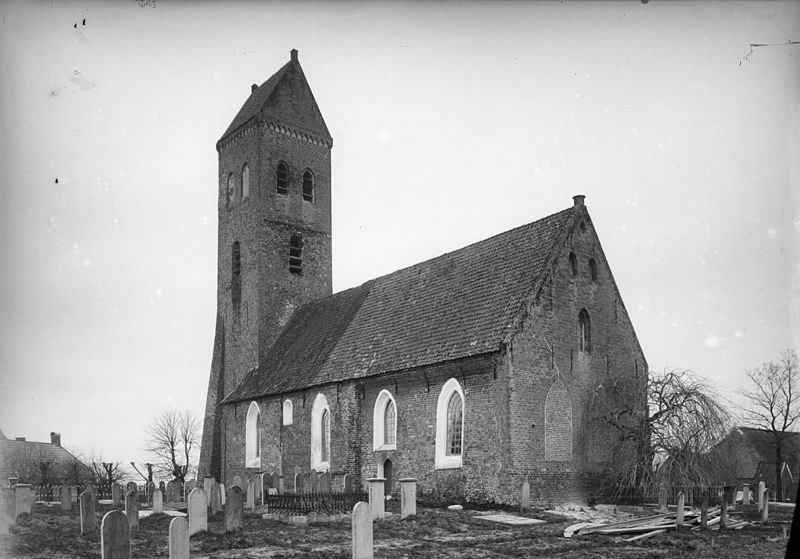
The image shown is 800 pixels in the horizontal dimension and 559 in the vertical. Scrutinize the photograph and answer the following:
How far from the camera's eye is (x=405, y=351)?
88.5 ft

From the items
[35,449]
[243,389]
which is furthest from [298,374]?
[35,449]

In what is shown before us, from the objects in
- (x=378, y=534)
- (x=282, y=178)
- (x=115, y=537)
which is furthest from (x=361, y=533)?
(x=282, y=178)

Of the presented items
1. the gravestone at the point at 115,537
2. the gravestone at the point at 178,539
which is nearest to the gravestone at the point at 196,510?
the gravestone at the point at 178,539

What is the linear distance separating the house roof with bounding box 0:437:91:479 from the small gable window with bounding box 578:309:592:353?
42.0m

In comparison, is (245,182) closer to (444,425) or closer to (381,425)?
(381,425)

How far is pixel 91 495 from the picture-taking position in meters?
18.1

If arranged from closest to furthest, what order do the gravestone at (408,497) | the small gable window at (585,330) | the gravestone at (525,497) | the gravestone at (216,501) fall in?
the gravestone at (408,497) → the gravestone at (525,497) → the gravestone at (216,501) → the small gable window at (585,330)

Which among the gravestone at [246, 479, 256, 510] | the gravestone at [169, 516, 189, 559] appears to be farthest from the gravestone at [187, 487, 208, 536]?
the gravestone at [246, 479, 256, 510]

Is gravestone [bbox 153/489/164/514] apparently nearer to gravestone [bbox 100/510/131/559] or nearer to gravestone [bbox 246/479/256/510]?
gravestone [bbox 246/479/256/510]

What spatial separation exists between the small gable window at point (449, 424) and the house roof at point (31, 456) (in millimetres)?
38495

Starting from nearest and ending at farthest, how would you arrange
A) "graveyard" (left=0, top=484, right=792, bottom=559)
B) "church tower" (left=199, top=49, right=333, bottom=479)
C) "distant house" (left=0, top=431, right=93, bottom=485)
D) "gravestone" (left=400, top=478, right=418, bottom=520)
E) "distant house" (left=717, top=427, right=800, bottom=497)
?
"graveyard" (left=0, top=484, right=792, bottom=559), "gravestone" (left=400, top=478, right=418, bottom=520), "church tower" (left=199, top=49, right=333, bottom=479), "distant house" (left=717, top=427, right=800, bottom=497), "distant house" (left=0, top=431, right=93, bottom=485)

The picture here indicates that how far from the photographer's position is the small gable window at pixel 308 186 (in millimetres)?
40062

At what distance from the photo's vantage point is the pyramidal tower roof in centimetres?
3925

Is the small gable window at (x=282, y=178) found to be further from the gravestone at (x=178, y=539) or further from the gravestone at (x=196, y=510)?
the gravestone at (x=178, y=539)
